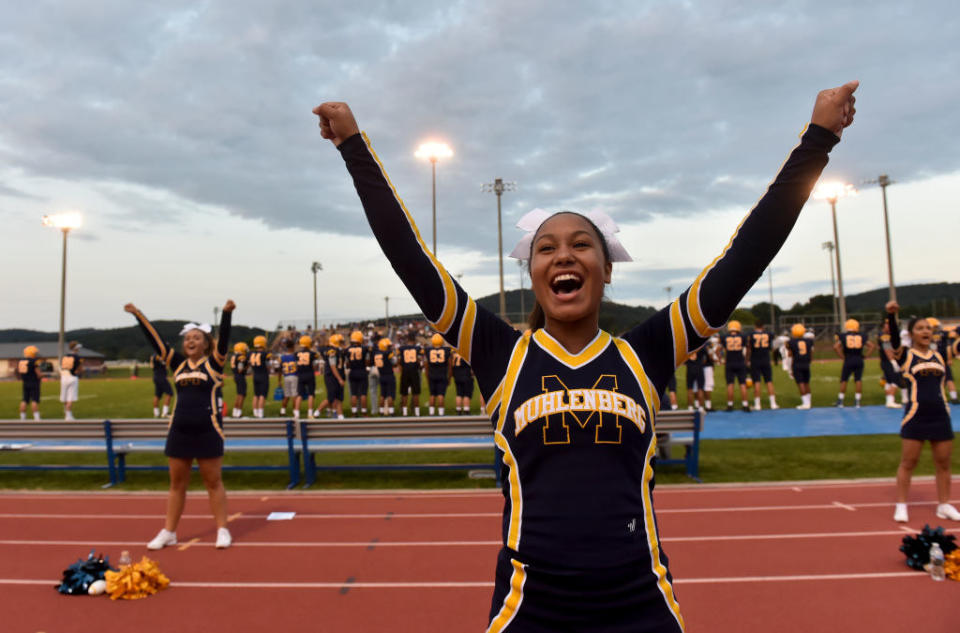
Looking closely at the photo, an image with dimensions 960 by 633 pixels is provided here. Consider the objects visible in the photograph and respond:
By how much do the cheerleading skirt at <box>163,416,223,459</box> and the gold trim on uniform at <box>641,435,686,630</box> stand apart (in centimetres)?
503

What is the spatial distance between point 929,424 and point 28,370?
Answer: 60.6ft

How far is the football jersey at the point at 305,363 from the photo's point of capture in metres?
14.5

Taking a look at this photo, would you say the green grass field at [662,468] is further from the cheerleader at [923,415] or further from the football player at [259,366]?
the football player at [259,366]

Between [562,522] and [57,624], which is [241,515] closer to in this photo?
[57,624]

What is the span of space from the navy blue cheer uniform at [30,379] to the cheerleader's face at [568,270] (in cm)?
1770

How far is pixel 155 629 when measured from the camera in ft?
13.3

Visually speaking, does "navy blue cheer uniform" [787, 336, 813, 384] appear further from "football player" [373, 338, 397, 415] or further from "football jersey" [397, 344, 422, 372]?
"football player" [373, 338, 397, 415]

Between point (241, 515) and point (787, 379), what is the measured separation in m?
21.1

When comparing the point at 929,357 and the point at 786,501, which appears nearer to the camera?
the point at 929,357

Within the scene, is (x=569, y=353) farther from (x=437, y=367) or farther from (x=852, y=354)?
(x=852, y=354)

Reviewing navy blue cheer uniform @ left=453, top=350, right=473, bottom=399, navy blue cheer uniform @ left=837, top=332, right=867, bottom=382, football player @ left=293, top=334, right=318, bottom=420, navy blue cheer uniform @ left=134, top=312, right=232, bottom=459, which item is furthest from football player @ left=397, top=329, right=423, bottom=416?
navy blue cheer uniform @ left=837, top=332, right=867, bottom=382

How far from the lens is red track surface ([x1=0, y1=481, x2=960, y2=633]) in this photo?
4125 mm

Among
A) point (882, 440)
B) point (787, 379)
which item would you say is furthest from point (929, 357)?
point (787, 379)

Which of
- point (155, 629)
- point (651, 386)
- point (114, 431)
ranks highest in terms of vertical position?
point (651, 386)
